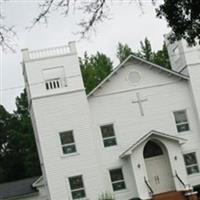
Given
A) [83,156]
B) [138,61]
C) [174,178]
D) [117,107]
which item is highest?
[138,61]

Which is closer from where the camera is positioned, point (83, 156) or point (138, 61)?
point (83, 156)

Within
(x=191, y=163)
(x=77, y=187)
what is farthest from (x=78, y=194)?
(x=191, y=163)

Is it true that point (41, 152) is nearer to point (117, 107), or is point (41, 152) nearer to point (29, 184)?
point (117, 107)

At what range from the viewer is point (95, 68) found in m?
52.5

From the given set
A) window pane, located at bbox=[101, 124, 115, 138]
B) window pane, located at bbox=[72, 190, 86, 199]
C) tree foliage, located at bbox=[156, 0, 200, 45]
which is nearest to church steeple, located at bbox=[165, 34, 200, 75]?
window pane, located at bbox=[101, 124, 115, 138]

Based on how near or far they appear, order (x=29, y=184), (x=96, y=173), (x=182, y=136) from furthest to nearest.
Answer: (x=29, y=184), (x=182, y=136), (x=96, y=173)

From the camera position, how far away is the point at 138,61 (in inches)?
1331

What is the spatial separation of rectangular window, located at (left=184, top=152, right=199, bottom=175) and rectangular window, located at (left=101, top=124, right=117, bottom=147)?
4.30 metres

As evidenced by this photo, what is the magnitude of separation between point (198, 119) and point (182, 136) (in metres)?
1.34

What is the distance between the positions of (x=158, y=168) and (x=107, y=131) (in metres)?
3.58

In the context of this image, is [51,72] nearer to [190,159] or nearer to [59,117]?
[59,117]

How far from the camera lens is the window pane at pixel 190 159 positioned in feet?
110

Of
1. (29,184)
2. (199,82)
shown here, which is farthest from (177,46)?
(29,184)

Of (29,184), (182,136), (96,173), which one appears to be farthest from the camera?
(29,184)
